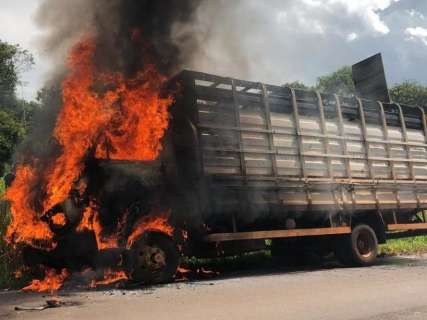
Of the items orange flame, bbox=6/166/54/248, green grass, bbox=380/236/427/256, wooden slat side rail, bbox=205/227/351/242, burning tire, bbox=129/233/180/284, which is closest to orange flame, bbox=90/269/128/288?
burning tire, bbox=129/233/180/284

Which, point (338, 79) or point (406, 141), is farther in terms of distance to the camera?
point (338, 79)

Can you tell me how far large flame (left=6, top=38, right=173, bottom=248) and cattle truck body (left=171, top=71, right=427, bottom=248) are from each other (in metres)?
0.55

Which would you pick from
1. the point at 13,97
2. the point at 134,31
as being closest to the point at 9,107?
the point at 13,97

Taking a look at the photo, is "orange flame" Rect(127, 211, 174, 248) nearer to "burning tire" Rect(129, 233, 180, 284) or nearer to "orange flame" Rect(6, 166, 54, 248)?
"burning tire" Rect(129, 233, 180, 284)

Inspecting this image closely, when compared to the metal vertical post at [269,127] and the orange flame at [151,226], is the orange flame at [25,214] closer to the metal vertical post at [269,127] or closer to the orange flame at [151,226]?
the orange flame at [151,226]

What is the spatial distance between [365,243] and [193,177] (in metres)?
4.75

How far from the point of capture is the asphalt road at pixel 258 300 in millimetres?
5332

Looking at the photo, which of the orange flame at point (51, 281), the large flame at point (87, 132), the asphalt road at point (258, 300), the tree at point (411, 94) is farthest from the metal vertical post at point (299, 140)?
the tree at point (411, 94)

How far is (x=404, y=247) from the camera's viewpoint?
1408 centimetres

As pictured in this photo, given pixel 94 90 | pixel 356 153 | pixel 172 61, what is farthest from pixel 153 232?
pixel 356 153

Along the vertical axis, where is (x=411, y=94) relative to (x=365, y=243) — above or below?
above

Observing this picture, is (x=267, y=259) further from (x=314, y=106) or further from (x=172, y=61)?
(x=172, y=61)

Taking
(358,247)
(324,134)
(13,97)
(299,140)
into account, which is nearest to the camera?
(299,140)

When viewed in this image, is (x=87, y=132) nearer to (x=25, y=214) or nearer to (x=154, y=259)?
(x=25, y=214)
